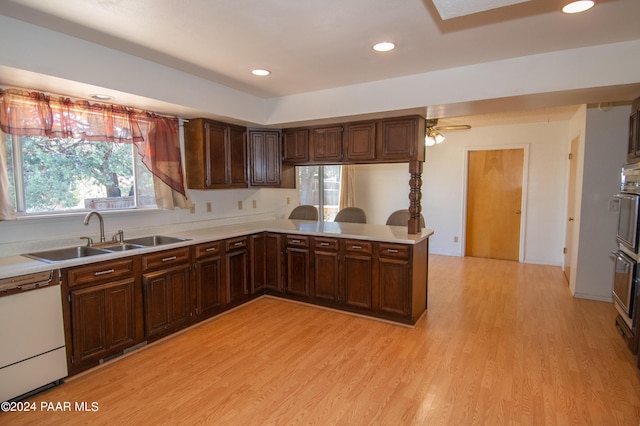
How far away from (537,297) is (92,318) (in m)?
4.66

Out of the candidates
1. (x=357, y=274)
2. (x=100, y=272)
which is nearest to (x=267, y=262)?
(x=357, y=274)

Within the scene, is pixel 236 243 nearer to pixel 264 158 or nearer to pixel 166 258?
pixel 166 258

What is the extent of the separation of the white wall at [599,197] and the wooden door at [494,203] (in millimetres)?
1931

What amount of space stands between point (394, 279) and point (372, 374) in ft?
3.53

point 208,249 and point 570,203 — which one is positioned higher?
point 570,203

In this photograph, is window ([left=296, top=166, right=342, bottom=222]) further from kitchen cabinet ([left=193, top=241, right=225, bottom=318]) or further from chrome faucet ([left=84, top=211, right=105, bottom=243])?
chrome faucet ([left=84, top=211, right=105, bottom=243])

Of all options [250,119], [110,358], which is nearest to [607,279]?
[250,119]

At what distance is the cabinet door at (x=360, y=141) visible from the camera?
3.77 metres

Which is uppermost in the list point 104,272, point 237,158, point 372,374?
point 237,158

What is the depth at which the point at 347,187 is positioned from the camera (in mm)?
7102

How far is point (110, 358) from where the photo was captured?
2.75 meters

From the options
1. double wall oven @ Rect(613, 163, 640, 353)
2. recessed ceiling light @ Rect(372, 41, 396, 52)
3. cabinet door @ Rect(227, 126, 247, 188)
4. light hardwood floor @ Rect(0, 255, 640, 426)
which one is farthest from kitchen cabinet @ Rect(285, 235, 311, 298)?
double wall oven @ Rect(613, 163, 640, 353)

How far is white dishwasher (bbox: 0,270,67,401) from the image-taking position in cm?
216

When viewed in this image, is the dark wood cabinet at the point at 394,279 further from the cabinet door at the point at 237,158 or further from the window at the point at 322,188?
the window at the point at 322,188
